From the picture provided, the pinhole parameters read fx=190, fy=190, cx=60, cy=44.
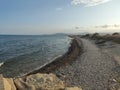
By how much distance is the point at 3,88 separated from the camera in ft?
27.0

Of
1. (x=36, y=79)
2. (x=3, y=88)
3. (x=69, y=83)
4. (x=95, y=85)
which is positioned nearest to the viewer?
(x=3, y=88)

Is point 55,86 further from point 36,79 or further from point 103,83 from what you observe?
point 103,83

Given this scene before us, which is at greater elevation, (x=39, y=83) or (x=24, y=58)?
(x=39, y=83)

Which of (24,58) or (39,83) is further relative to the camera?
(24,58)

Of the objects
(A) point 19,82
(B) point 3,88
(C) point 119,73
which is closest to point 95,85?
(C) point 119,73

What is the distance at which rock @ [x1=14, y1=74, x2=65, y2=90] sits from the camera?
10.0 metres

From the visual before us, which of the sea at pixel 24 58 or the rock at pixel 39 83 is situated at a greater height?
the rock at pixel 39 83

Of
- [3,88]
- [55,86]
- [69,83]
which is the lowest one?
[69,83]

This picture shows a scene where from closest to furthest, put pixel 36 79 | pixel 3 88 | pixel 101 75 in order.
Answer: pixel 3 88 → pixel 36 79 → pixel 101 75

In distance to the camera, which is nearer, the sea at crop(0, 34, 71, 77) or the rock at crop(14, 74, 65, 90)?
the rock at crop(14, 74, 65, 90)

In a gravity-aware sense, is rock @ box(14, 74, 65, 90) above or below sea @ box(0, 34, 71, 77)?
above

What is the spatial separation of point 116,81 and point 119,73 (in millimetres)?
2518

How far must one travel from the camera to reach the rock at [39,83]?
10.0 m

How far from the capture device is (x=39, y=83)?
34.3 ft
